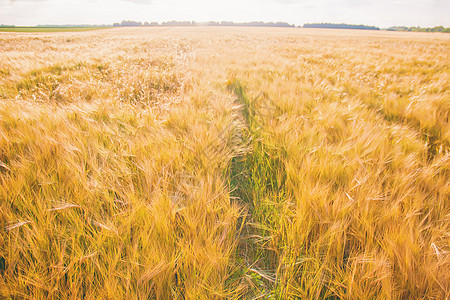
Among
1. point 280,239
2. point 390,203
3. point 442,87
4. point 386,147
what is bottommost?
point 280,239

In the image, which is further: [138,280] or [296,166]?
[296,166]

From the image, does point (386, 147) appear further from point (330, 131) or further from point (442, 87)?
point (442, 87)

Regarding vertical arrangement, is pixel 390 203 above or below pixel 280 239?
above

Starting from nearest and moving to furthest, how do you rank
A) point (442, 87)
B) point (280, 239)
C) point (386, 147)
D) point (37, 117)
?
point (280, 239) → point (386, 147) → point (37, 117) → point (442, 87)

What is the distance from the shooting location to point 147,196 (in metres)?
0.90

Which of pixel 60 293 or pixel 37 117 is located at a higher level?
pixel 37 117

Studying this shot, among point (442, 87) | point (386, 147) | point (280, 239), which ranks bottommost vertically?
point (280, 239)

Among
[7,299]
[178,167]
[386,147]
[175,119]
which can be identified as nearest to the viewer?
[7,299]

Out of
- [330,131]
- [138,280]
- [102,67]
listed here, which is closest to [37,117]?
[138,280]

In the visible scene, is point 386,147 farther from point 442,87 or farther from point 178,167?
point 442,87

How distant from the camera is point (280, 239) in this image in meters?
0.83

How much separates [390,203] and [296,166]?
0.44 metres

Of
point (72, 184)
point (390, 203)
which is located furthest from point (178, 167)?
point (390, 203)

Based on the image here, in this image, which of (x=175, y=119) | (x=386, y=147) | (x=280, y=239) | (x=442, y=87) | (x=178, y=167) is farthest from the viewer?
(x=442, y=87)
